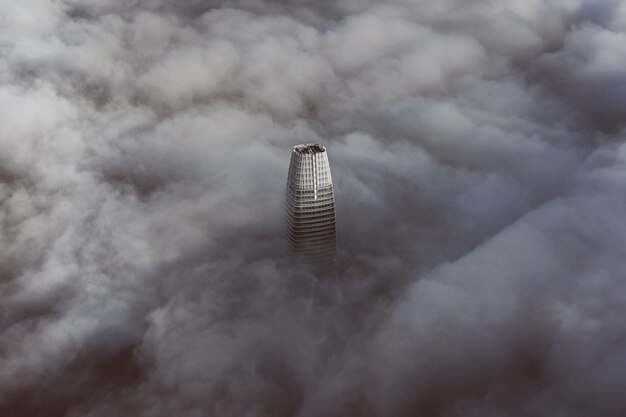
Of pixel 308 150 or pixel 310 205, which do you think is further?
pixel 310 205

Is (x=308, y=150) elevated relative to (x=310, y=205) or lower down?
elevated

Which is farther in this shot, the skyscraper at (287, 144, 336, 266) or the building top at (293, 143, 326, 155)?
the skyscraper at (287, 144, 336, 266)

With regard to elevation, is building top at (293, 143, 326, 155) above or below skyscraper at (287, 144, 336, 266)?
above

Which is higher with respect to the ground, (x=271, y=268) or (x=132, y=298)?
(x=271, y=268)

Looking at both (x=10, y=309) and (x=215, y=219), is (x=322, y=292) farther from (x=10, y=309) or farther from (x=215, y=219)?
(x=10, y=309)

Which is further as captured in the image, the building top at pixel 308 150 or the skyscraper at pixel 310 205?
the skyscraper at pixel 310 205

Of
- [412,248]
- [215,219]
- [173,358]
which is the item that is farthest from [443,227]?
[173,358]

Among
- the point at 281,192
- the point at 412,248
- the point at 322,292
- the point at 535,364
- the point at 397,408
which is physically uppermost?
the point at 281,192

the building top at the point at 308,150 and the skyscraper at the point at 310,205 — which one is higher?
the building top at the point at 308,150
